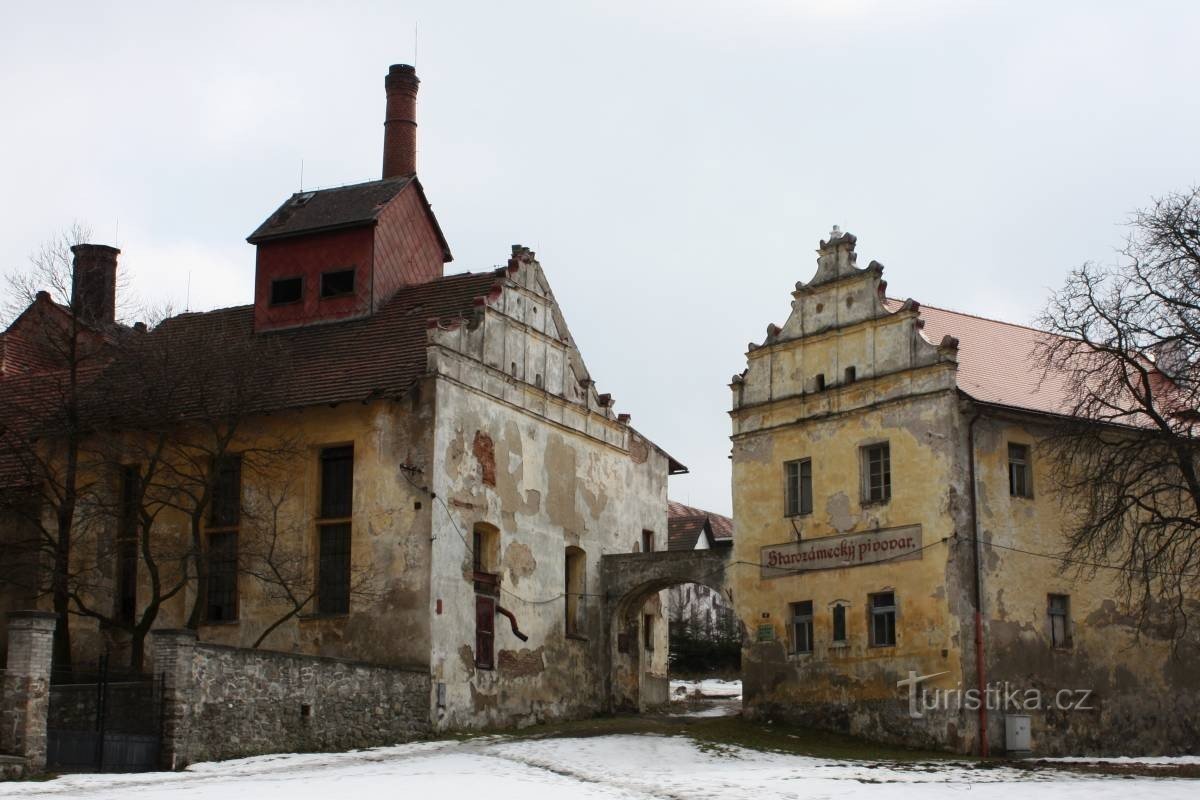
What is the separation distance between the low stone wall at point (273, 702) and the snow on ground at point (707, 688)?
1559 centimetres

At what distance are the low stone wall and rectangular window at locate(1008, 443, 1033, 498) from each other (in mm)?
12996

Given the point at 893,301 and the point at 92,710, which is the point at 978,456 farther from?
the point at 92,710

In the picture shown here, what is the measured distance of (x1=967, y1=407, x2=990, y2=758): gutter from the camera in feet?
102

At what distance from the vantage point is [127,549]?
3753 centimetres

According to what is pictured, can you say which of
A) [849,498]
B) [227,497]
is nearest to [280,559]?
[227,497]

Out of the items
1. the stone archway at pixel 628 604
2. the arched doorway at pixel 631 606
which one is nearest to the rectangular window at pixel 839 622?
the arched doorway at pixel 631 606

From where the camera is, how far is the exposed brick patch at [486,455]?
3566 cm

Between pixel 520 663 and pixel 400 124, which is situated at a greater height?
pixel 400 124

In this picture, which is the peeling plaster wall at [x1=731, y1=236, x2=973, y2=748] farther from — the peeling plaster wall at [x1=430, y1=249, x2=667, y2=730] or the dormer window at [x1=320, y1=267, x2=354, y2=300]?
the dormer window at [x1=320, y1=267, x2=354, y2=300]

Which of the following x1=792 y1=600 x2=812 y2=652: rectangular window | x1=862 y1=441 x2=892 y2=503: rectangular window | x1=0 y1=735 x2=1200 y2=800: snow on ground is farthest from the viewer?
x1=792 y1=600 x2=812 y2=652: rectangular window

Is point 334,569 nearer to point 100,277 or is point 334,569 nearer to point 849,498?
point 849,498

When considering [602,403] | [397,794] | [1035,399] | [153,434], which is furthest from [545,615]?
[397,794]

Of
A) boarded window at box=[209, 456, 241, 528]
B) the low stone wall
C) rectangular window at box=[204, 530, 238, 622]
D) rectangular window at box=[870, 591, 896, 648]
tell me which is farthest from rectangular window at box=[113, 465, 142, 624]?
rectangular window at box=[870, 591, 896, 648]

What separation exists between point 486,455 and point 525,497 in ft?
6.18
